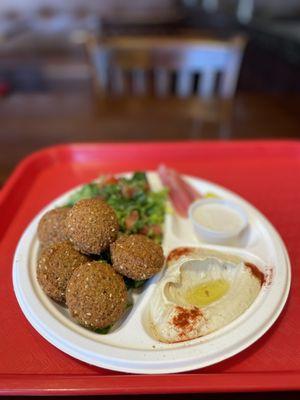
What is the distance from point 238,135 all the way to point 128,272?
1663mm

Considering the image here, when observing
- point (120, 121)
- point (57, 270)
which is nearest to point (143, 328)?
point (57, 270)

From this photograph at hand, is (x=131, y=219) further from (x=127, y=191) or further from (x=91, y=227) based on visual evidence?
(x=91, y=227)

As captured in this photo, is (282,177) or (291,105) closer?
(282,177)

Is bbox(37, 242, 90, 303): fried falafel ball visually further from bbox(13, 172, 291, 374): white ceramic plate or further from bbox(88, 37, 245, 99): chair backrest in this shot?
bbox(88, 37, 245, 99): chair backrest

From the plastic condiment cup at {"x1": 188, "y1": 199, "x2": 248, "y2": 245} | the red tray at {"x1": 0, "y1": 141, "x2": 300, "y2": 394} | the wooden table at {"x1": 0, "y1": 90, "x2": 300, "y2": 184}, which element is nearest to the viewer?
the red tray at {"x1": 0, "y1": 141, "x2": 300, "y2": 394}

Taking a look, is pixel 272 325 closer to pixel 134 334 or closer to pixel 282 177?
pixel 134 334

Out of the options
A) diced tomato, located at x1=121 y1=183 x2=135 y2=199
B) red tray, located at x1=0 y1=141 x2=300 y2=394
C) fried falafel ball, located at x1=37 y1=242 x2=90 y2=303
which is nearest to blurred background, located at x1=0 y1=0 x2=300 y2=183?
red tray, located at x1=0 y1=141 x2=300 y2=394

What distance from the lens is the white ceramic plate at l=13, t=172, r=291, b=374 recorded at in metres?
0.96

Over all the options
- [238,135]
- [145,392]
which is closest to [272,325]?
[145,392]

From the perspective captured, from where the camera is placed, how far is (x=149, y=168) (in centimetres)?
208

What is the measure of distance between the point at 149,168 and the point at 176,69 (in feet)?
3.78

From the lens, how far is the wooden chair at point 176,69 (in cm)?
Result: 267

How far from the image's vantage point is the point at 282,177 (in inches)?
74.5

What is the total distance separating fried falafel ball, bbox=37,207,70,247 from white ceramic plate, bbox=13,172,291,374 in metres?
0.08
